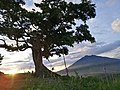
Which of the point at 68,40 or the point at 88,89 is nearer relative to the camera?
the point at 88,89

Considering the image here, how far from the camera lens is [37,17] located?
1229 inches

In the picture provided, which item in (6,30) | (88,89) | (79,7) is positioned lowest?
(88,89)

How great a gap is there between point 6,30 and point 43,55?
5546 millimetres

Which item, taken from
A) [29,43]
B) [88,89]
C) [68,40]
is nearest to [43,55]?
[29,43]

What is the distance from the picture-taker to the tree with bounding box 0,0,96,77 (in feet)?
104

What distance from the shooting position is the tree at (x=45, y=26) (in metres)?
31.8

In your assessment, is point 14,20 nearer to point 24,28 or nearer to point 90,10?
point 24,28

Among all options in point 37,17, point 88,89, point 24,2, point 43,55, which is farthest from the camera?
point 43,55

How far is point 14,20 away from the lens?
32.7 meters

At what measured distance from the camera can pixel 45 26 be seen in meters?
32.8

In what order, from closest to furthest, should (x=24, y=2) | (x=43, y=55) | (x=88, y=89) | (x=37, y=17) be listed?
1. (x=88, y=89)
2. (x=37, y=17)
3. (x=24, y=2)
4. (x=43, y=55)

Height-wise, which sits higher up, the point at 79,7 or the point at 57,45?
the point at 79,7

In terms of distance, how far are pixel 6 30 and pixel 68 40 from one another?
658 cm

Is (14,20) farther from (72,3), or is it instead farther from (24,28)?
(72,3)
